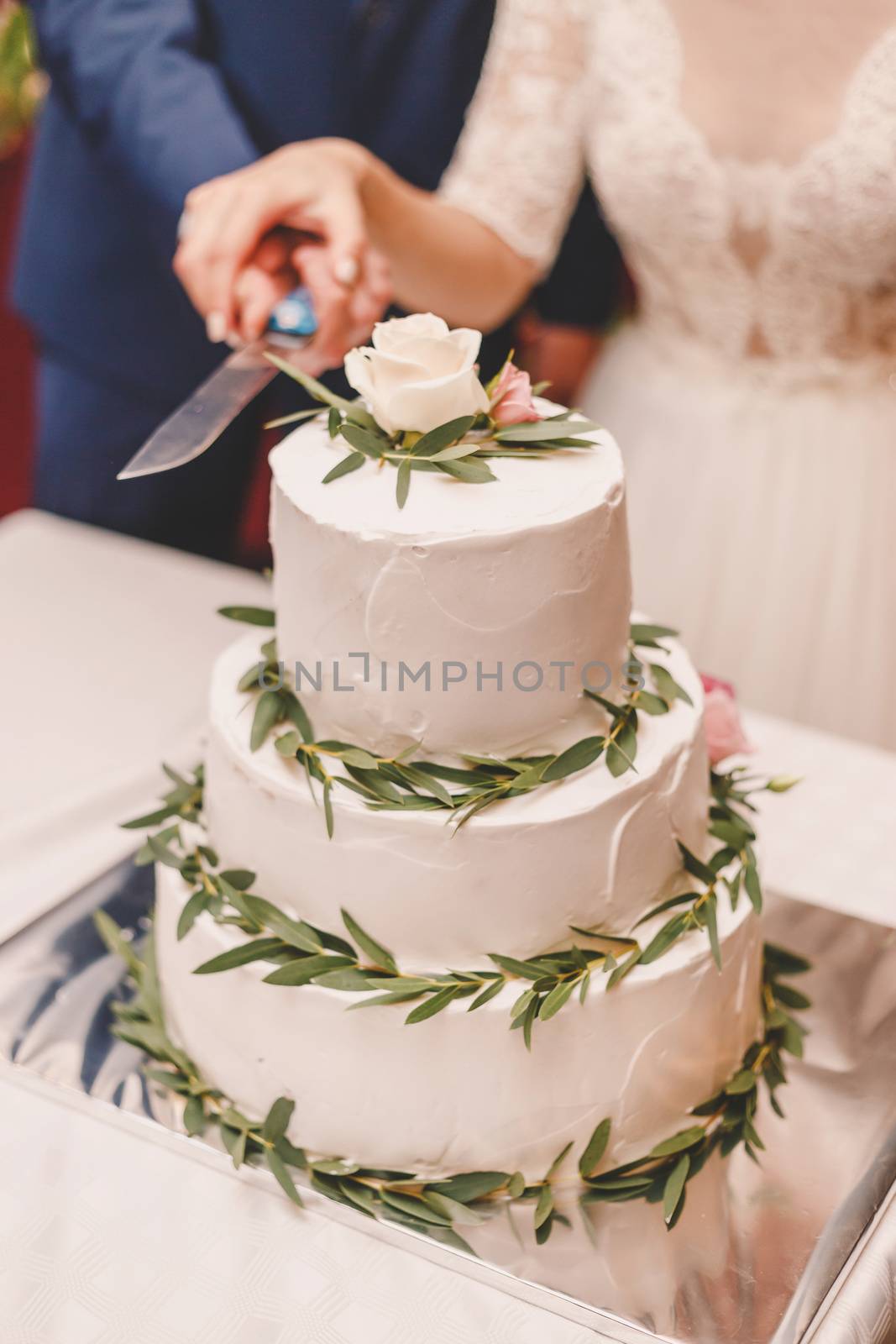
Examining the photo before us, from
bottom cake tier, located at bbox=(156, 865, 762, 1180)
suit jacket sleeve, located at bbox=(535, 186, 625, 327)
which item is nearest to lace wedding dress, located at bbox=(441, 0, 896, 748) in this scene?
suit jacket sleeve, located at bbox=(535, 186, 625, 327)

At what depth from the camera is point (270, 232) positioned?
140 cm

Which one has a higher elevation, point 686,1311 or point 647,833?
point 647,833

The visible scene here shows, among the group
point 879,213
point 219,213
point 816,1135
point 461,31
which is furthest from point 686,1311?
point 461,31

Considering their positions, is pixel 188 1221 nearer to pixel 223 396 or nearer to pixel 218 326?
pixel 223 396

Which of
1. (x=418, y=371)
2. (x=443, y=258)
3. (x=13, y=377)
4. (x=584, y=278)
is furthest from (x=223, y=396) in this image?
(x=13, y=377)

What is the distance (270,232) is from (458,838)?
2.56 feet

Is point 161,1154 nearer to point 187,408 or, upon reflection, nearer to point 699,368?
point 187,408

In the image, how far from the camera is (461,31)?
2.12 m

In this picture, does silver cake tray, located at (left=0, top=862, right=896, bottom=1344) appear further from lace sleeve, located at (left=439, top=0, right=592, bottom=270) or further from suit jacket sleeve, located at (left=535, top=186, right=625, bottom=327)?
suit jacket sleeve, located at (left=535, top=186, right=625, bottom=327)

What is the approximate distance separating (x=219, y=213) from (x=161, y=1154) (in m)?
0.92

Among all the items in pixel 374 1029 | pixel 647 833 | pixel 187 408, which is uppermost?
pixel 187 408

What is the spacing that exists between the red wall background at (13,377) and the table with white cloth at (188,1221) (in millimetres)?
2874

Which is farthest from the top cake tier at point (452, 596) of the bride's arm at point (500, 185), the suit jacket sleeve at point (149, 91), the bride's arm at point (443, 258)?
the suit jacket sleeve at point (149, 91)

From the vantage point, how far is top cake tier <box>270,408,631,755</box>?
89cm
